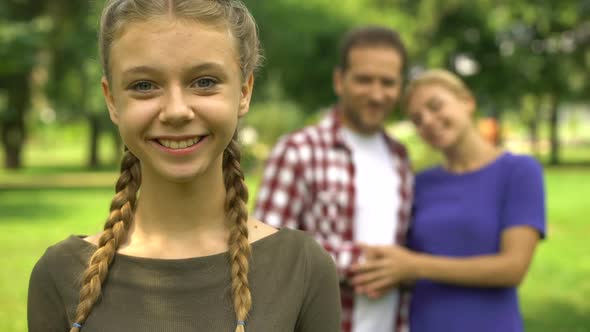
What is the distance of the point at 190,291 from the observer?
1.83 metres

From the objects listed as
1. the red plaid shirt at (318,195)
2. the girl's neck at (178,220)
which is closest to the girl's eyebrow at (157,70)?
the girl's neck at (178,220)

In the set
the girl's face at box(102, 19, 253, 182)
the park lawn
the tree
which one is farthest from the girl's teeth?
the tree

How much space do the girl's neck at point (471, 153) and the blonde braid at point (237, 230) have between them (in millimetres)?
1810

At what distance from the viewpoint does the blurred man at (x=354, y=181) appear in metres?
3.44

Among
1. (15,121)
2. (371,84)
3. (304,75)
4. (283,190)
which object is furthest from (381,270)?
(304,75)

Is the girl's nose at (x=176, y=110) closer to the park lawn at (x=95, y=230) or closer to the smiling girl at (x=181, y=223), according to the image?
the smiling girl at (x=181, y=223)

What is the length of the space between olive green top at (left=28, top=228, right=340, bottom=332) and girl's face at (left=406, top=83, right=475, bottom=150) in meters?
1.72

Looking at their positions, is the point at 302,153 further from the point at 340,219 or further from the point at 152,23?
the point at 152,23

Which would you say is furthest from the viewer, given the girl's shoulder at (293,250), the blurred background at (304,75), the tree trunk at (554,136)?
the tree trunk at (554,136)

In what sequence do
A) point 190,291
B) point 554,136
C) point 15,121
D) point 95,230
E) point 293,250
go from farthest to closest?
point 554,136 < point 15,121 < point 95,230 < point 293,250 < point 190,291

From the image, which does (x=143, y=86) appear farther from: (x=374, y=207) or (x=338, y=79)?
(x=338, y=79)

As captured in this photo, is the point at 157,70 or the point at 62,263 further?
the point at 62,263

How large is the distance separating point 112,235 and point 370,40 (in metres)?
2.03

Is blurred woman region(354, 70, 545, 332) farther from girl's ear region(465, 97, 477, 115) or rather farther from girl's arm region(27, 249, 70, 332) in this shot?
girl's arm region(27, 249, 70, 332)
